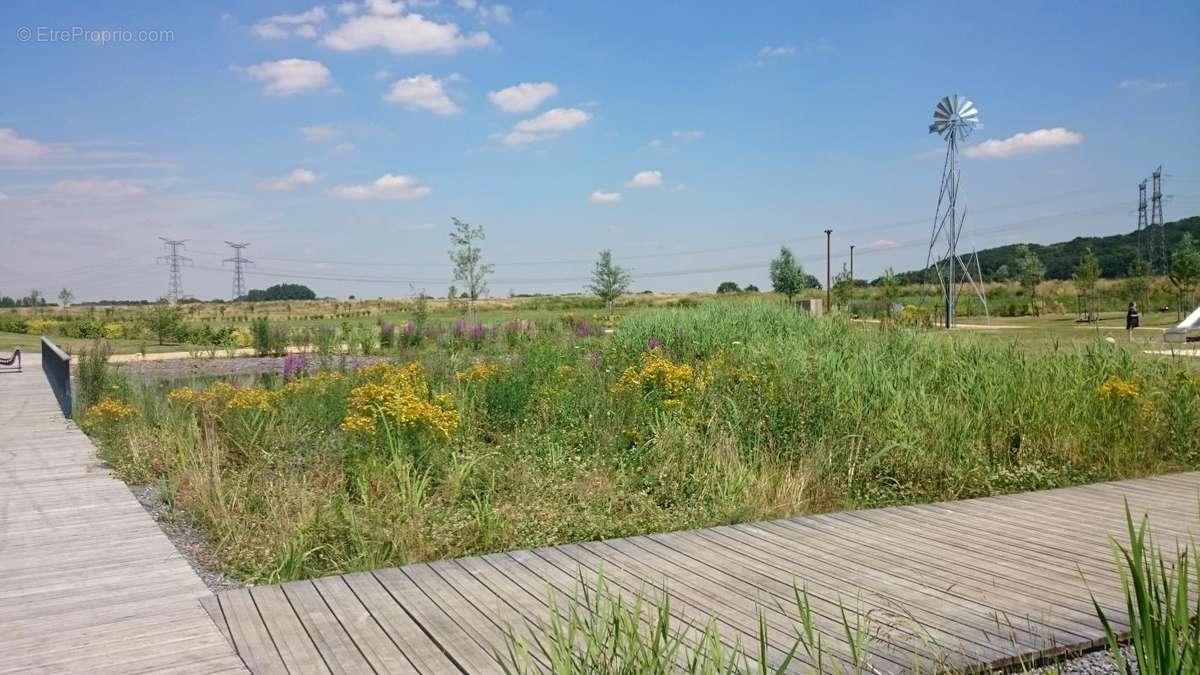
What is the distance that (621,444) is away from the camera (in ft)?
20.3

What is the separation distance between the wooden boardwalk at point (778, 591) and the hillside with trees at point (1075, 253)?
63.0 m

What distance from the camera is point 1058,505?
5.16 metres

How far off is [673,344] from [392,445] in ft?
20.5

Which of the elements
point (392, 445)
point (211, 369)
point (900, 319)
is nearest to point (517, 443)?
point (392, 445)

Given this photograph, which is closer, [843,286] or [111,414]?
[111,414]

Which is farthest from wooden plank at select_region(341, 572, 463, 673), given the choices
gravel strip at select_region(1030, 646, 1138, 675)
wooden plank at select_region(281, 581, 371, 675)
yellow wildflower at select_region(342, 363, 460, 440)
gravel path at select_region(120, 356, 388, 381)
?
gravel path at select_region(120, 356, 388, 381)

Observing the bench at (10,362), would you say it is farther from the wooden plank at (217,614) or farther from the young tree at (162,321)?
the wooden plank at (217,614)

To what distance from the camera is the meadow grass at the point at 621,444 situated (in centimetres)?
469

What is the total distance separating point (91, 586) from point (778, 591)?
3.14 meters

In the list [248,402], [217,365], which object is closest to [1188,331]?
[248,402]

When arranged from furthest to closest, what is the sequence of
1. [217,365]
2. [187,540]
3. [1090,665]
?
[217,365], [187,540], [1090,665]

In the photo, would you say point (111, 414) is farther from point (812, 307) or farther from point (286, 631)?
point (812, 307)

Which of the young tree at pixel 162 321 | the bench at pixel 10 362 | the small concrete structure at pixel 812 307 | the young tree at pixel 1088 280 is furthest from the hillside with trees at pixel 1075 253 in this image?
the bench at pixel 10 362

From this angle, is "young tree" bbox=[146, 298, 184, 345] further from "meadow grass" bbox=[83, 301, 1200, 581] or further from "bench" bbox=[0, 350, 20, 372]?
"meadow grass" bbox=[83, 301, 1200, 581]
